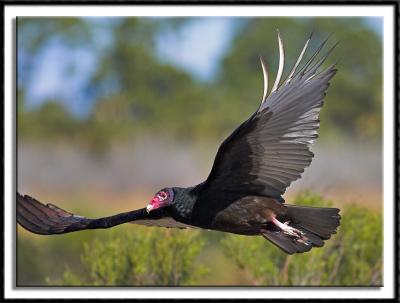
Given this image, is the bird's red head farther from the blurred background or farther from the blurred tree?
the blurred tree

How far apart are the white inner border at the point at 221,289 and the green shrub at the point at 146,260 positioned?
216 mm

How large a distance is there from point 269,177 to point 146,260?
2.58 m

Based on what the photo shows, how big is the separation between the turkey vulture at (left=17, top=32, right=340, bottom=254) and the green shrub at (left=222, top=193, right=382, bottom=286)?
1864mm

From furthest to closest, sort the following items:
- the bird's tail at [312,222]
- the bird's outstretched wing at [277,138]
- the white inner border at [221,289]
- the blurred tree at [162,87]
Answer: the blurred tree at [162,87] → the white inner border at [221,289] → the bird's tail at [312,222] → the bird's outstretched wing at [277,138]

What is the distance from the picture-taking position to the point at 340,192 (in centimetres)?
1450

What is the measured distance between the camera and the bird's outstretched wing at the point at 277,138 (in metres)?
5.70

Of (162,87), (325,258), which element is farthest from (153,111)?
(325,258)

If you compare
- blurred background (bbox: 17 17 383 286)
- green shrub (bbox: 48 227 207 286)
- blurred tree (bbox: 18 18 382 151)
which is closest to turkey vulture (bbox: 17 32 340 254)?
green shrub (bbox: 48 227 207 286)

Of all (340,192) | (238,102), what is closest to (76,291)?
(340,192)

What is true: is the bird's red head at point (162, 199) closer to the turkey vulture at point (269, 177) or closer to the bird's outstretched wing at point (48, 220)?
the turkey vulture at point (269, 177)

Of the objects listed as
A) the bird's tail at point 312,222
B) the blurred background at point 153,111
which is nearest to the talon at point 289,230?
the bird's tail at point 312,222

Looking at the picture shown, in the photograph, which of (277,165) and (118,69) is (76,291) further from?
(118,69)

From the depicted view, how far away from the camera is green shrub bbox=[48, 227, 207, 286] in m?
8.31

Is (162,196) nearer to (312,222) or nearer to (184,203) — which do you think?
(184,203)
